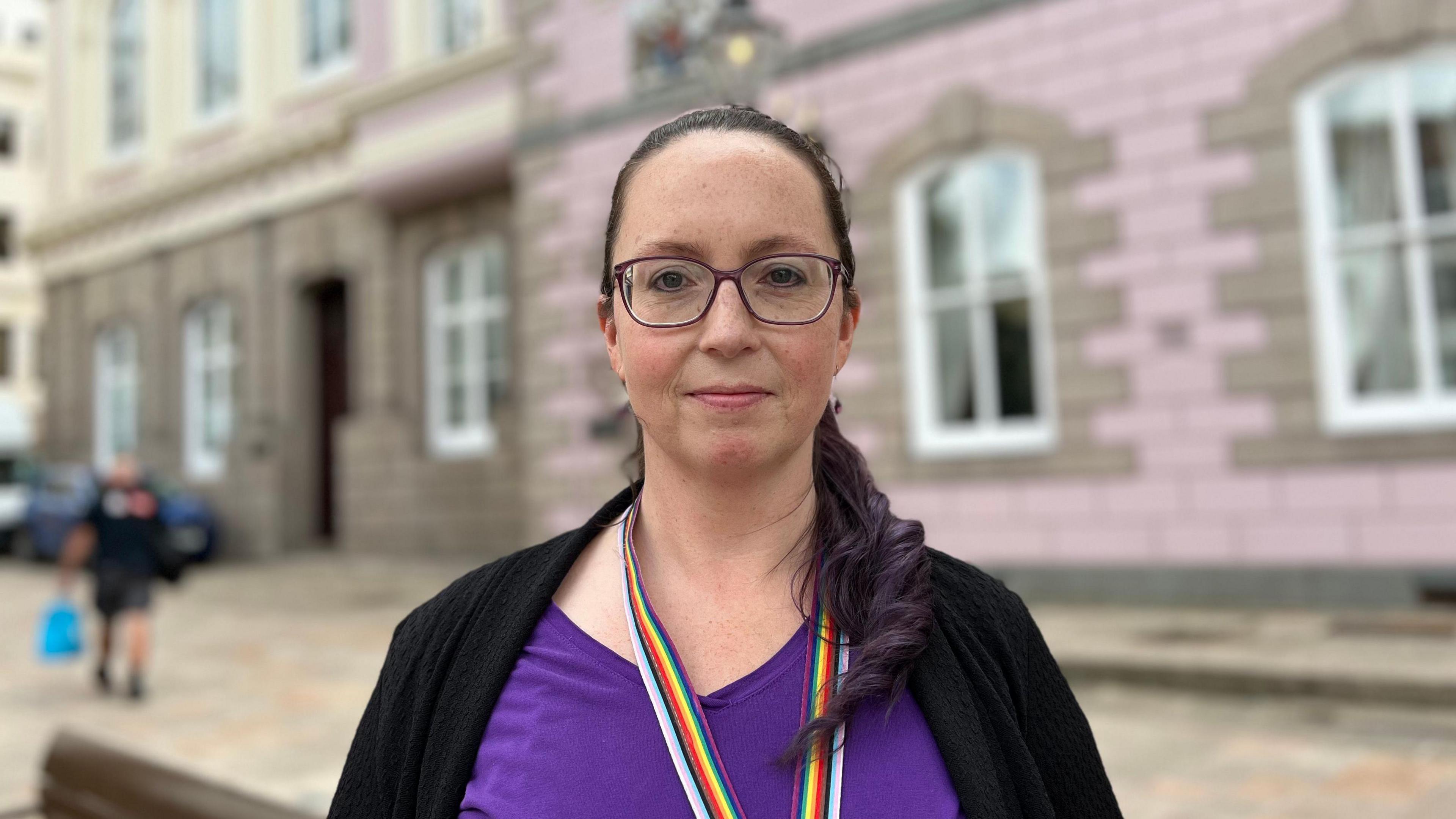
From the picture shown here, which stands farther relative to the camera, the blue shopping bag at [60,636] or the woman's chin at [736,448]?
the blue shopping bag at [60,636]

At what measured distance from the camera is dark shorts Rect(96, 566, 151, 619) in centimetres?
764

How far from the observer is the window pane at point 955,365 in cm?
976

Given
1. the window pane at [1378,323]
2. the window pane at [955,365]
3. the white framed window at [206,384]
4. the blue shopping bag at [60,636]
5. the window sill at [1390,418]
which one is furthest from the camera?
the white framed window at [206,384]

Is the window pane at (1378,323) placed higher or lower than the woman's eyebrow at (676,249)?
higher

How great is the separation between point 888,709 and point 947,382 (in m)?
8.81

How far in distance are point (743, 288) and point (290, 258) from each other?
677 inches

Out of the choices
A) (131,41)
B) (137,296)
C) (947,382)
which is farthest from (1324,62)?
(131,41)

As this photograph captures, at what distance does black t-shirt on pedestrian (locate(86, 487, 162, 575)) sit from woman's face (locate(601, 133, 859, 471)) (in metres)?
7.65

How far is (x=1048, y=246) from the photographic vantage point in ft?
30.1

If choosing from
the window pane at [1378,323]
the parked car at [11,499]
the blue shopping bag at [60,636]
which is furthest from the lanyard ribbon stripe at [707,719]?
the parked car at [11,499]

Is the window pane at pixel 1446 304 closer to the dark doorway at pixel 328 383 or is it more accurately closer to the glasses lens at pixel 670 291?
the glasses lens at pixel 670 291

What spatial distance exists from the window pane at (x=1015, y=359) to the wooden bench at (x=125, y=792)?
312 inches

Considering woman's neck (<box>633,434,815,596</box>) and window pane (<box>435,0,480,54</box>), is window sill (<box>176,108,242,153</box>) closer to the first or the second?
window pane (<box>435,0,480,54</box>)

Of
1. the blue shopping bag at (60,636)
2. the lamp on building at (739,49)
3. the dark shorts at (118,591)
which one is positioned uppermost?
the lamp on building at (739,49)
